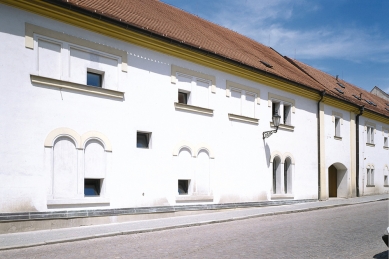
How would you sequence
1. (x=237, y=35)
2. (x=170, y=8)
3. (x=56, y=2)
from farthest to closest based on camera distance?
(x=237, y=35) < (x=170, y=8) < (x=56, y=2)

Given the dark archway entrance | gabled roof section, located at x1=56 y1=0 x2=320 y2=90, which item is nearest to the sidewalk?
gabled roof section, located at x1=56 y1=0 x2=320 y2=90

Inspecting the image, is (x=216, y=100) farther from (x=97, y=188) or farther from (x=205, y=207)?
(x=97, y=188)

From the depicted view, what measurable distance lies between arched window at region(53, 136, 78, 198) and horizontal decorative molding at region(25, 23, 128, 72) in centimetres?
301

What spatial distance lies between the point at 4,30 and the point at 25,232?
5623mm

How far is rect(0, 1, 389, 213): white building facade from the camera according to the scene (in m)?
11.7

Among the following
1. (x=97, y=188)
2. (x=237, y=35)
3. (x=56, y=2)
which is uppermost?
(x=237, y=35)

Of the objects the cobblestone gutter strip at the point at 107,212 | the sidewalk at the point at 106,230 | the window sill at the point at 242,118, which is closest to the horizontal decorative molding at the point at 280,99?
the window sill at the point at 242,118

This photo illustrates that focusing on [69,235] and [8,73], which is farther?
[8,73]

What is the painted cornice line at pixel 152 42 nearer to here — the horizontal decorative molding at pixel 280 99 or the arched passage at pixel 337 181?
the horizontal decorative molding at pixel 280 99

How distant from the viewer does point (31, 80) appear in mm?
11906

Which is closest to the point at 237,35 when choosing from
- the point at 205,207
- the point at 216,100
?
the point at 216,100

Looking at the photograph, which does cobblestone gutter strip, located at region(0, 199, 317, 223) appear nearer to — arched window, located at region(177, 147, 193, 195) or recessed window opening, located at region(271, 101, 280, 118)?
arched window, located at region(177, 147, 193, 195)

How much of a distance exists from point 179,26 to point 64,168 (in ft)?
29.5

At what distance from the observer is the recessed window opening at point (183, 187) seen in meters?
16.0
